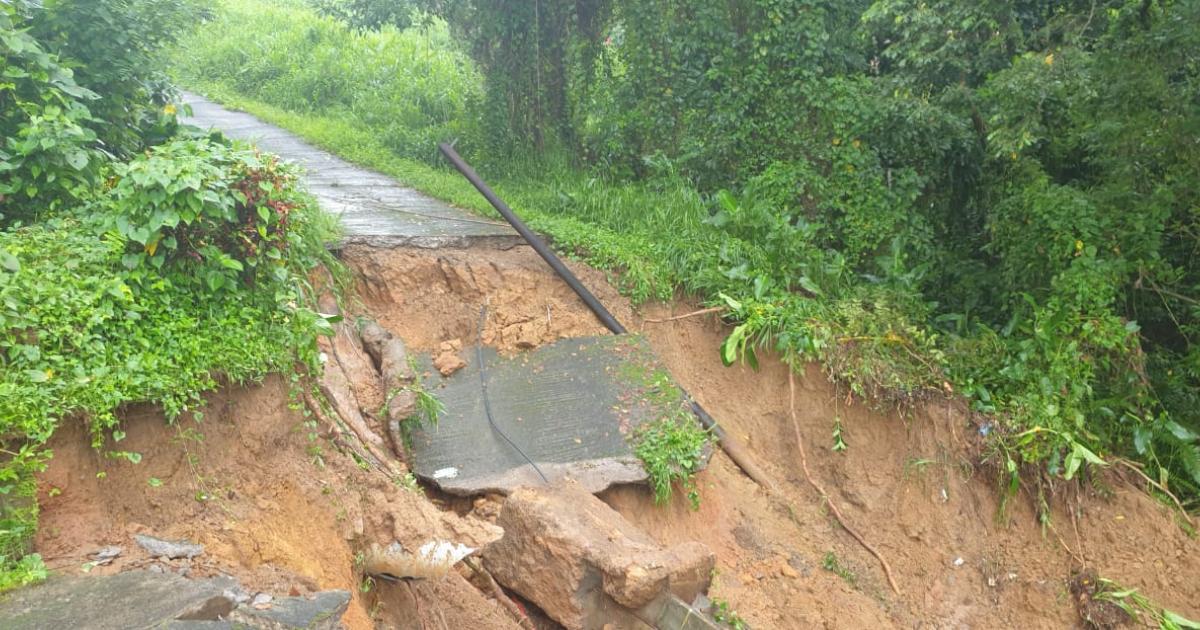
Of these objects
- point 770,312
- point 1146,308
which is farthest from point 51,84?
point 1146,308

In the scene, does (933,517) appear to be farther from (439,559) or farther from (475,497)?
(439,559)

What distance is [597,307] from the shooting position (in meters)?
6.44

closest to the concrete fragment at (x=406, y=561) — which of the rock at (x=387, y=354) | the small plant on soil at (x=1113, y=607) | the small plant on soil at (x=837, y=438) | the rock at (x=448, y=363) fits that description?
the rock at (x=387, y=354)

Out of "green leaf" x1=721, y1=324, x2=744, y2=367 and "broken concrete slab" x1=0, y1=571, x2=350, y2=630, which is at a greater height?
"broken concrete slab" x1=0, y1=571, x2=350, y2=630

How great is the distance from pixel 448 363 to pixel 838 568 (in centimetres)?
278

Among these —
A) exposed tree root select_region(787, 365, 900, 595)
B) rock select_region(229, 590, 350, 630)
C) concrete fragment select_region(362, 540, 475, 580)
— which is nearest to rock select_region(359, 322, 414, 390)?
concrete fragment select_region(362, 540, 475, 580)

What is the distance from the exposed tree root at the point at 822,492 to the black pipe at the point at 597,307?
32 cm

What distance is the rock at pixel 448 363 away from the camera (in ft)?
19.0

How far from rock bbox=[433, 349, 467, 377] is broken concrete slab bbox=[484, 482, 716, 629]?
1410 mm

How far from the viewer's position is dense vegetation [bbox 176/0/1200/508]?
19.7 feet

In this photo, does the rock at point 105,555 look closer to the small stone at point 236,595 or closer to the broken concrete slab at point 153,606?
the broken concrete slab at point 153,606

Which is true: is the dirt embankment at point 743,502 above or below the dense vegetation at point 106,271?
below

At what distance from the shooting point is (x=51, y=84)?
4566 millimetres

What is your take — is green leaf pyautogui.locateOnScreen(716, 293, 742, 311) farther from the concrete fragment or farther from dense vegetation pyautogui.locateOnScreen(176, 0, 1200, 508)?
the concrete fragment
